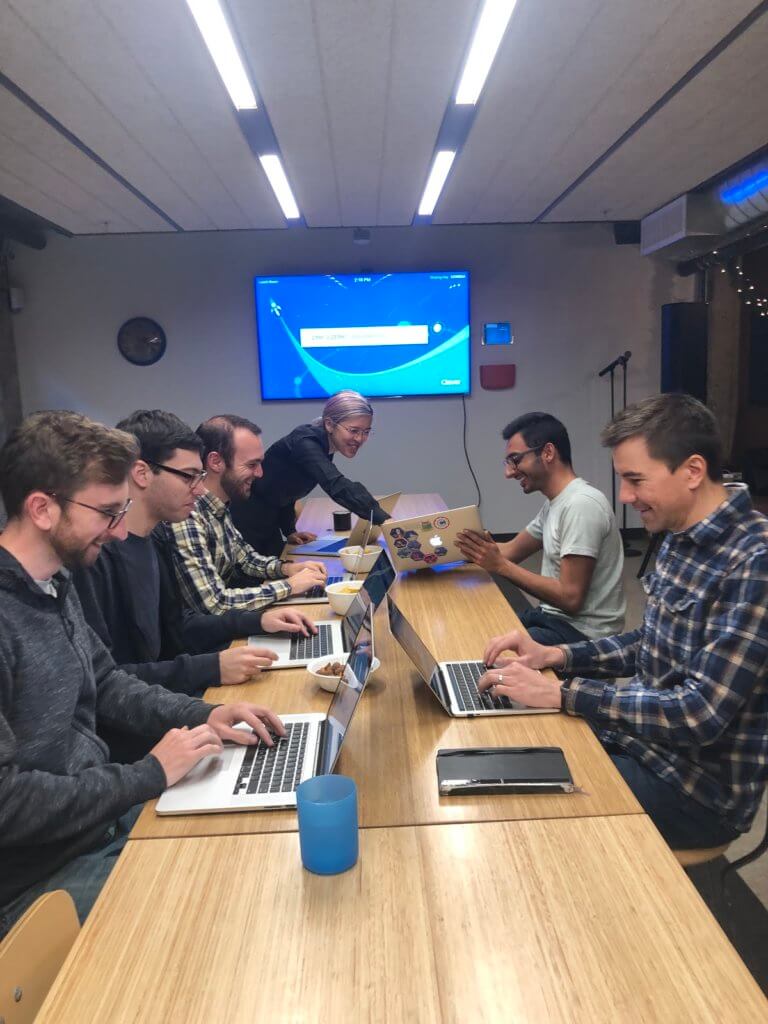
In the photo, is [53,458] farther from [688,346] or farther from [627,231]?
[627,231]

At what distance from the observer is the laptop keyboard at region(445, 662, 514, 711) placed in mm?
1502

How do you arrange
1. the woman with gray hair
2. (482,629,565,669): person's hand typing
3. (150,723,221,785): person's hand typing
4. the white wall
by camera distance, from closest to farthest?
(150,723,221,785): person's hand typing < (482,629,565,669): person's hand typing < the woman with gray hair < the white wall

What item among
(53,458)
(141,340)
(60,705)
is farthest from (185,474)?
(141,340)

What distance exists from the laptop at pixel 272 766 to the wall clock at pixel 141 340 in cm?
495

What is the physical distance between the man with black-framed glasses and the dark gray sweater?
34 centimetres

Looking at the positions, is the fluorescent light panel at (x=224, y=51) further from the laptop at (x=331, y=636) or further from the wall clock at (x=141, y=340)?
the wall clock at (x=141, y=340)

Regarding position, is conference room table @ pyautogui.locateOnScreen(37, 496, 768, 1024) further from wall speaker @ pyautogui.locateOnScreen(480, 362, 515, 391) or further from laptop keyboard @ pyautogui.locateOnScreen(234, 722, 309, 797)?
wall speaker @ pyautogui.locateOnScreen(480, 362, 515, 391)

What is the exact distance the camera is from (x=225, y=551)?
2590 mm

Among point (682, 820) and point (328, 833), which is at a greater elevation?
point (328, 833)

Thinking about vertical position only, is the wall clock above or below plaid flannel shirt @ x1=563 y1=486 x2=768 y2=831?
above

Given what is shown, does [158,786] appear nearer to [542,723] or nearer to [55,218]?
[542,723]

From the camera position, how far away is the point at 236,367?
5.80 metres

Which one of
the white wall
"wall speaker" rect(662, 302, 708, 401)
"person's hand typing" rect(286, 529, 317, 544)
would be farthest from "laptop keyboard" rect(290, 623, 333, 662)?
"wall speaker" rect(662, 302, 708, 401)

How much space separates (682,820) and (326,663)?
0.82m
